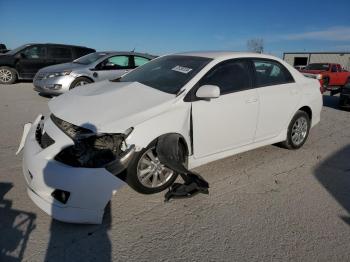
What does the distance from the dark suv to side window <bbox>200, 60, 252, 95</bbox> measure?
420 inches

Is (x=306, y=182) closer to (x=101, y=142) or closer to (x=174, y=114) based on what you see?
(x=174, y=114)

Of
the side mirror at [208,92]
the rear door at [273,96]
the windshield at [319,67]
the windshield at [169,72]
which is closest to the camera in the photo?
the side mirror at [208,92]

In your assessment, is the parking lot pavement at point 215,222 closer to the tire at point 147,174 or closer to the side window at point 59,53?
the tire at point 147,174

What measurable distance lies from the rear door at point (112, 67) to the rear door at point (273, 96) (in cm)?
559

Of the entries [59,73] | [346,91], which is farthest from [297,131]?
[59,73]

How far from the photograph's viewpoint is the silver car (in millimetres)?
8930

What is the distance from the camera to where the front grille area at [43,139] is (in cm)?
313

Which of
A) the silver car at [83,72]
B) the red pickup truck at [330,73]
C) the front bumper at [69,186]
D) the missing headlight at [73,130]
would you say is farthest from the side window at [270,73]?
the red pickup truck at [330,73]

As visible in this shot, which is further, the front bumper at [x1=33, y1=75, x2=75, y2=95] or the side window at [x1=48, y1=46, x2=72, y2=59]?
the side window at [x1=48, y1=46, x2=72, y2=59]

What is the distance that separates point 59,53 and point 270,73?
10.8m

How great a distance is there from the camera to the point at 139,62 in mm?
10359

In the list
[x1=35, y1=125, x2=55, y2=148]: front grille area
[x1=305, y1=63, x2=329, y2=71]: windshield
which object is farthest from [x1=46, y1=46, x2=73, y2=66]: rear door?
[x1=305, y1=63, x2=329, y2=71]: windshield

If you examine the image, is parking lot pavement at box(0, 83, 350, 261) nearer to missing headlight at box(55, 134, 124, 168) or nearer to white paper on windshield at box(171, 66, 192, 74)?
missing headlight at box(55, 134, 124, 168)

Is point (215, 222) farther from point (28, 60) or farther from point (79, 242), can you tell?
point (28, 60)
